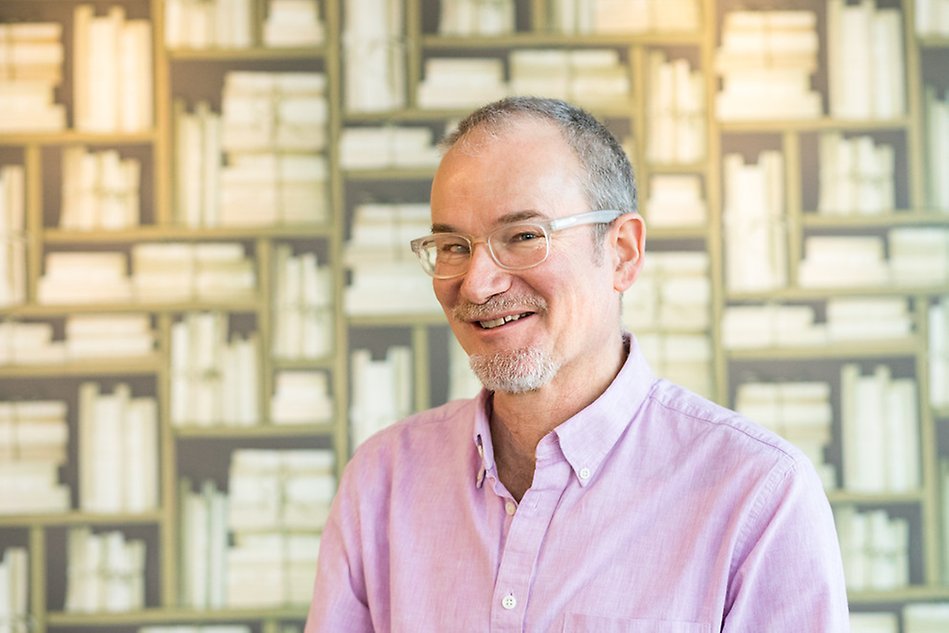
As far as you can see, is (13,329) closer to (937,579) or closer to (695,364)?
(695,364)

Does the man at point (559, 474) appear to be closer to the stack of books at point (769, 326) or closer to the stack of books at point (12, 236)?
the stack of books at point (769, 326)

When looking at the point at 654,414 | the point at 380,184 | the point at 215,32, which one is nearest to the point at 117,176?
the point at 215,32

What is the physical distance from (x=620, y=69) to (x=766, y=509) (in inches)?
81.0

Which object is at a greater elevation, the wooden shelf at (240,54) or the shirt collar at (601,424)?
the wooden shelf at (240,54)

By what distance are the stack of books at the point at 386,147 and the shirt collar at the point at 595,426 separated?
1663mm

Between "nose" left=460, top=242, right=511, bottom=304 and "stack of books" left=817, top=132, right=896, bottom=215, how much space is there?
2007mm

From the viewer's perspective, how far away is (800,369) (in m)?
Answer: 3.09

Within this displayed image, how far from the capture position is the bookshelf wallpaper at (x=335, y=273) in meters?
3.08

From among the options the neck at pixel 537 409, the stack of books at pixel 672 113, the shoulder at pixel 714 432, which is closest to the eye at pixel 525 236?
the neck at pixel 537 409

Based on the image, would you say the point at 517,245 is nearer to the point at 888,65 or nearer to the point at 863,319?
the point at 863,319

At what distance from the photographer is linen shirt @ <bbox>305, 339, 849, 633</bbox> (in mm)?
1282

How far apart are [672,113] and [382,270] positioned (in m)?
1.03

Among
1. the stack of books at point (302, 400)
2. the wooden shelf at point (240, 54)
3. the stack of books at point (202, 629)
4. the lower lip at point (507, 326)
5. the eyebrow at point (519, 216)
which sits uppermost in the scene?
the wooden shelf at point (240, 54)

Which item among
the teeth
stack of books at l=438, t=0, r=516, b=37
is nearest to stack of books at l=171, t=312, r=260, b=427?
stack of books at l=438, t=0, r=516, b=37
